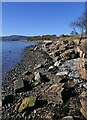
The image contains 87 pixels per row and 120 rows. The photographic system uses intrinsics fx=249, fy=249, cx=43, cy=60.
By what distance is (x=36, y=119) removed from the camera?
1026cm

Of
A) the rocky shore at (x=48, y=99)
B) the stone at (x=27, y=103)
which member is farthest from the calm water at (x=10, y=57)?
the stone at (x=27, y=103)

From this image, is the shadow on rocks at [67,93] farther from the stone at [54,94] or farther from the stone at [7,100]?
the stone at [7,100]

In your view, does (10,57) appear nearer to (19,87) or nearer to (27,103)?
(19,87)

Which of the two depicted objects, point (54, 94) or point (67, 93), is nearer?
point (54, 94)

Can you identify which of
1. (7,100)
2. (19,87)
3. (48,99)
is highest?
(19,87)

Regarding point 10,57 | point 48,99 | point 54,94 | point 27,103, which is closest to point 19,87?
point 48,99

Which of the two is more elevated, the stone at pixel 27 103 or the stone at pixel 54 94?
the stone at pixel 54 94

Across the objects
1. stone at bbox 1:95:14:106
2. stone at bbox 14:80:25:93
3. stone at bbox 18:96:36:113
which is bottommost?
stone at bbox 1:95:14:106

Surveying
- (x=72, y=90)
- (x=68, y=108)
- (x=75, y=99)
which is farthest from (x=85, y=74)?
(x=68, y=108)

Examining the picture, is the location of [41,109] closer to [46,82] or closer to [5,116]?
[5,116]

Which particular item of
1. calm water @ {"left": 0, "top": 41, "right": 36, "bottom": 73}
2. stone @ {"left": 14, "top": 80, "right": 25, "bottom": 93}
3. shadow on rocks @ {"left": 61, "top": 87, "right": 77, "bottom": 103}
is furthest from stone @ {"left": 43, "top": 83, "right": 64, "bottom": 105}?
calm water @ {"left": 0, "top": 41, "right": 36, "bottom": 73}

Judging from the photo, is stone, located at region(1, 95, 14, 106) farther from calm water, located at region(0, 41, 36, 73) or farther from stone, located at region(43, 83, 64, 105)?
calm water, located at region(0, 41, 36, 73)

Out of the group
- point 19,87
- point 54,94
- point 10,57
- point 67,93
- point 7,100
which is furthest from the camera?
point 10,57

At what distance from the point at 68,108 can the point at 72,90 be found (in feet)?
6.29
